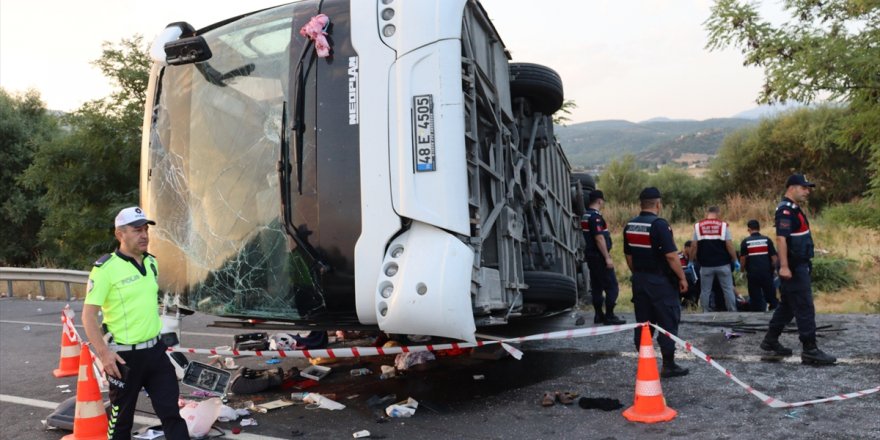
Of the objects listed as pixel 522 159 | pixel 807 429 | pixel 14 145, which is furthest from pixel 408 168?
pixel 14 145

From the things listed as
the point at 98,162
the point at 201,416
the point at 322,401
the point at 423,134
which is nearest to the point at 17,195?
the point at 98,162

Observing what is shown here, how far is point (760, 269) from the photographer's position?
28.5ft

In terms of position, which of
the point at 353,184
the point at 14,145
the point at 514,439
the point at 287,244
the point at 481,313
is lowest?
the point at 514,439

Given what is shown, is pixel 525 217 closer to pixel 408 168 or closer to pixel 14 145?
pixel 408 168

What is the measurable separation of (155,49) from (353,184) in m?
1.87

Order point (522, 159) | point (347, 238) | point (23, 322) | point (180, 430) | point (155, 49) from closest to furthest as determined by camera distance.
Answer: point (180, 430), point (347, 238), point (155, 49), point (522, 159), point (23, 322)

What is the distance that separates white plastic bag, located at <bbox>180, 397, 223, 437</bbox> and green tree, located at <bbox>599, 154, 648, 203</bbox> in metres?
27.6

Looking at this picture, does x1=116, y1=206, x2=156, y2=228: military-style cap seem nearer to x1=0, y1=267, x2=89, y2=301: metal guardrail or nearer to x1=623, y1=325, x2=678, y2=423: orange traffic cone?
x1=623, y1=325, x2=678, y2=423: orange traffic cone

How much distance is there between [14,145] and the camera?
79.6ft

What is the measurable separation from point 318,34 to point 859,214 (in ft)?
28.4

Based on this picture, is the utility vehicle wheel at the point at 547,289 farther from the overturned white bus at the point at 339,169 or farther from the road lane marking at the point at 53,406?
the road lane marking at the point at 53,406

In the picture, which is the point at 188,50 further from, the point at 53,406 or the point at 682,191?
the point at 682,191

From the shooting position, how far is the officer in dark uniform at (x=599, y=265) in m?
7.55

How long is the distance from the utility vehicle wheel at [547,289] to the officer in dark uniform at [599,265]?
2144mm
